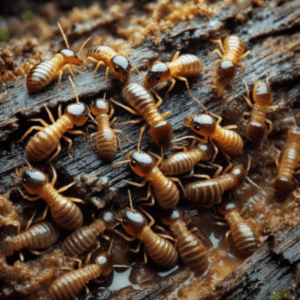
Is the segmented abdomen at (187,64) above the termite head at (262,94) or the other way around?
above

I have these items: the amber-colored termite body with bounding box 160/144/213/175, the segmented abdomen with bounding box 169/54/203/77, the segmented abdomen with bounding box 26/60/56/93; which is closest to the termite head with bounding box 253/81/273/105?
the segmented abdomen with bounding box 169/54/203/77

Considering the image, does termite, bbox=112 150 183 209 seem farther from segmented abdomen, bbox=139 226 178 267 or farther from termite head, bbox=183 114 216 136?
termite head, bbox=183 114 216 136

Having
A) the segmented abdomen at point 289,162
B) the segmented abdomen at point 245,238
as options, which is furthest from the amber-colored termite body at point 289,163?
the segmented abdomen at point 245,238

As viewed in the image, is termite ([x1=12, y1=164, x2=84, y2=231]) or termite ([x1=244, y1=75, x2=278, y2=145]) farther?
termite ([x1=244, y1=75, x2=278, y2=145])

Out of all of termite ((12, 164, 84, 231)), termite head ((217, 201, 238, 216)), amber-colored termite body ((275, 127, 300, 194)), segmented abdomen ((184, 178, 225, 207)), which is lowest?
termite head ((217, 201, 238, 216))

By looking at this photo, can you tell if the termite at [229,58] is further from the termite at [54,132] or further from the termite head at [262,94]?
the termite at [54,132]

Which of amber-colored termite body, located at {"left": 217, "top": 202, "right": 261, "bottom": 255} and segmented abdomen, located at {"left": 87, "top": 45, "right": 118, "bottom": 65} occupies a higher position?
segmented abdomen, located at {"left": 87, "top": 45, "right": 118, "bottom": 65}
